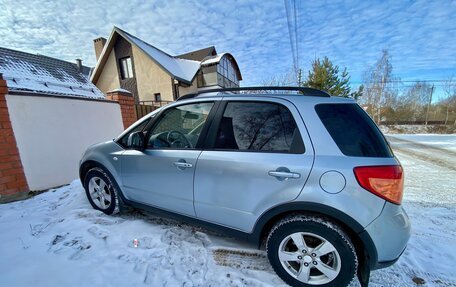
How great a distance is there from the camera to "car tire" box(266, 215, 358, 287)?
1.59 metres

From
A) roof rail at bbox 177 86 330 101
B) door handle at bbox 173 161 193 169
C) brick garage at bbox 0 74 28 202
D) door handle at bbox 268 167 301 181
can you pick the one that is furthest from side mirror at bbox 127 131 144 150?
brick garage at bbox 0 74 28 202

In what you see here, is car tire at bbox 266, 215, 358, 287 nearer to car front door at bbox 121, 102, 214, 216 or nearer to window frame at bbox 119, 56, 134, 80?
car front door at bbox 121, 102, 214, 216

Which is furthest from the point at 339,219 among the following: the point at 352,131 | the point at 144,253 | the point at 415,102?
the point at 415,102

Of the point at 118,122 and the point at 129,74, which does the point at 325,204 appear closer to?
the point at 118,122

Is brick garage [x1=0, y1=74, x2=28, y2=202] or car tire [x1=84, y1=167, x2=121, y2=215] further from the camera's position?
brick garage [x1=0, y1=74, x2=28, y2=202]

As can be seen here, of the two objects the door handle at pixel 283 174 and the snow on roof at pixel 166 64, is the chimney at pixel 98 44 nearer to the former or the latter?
the snow on roof at pixel 166 64

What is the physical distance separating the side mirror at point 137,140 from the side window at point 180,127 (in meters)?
0.09

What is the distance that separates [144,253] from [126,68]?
18473mm

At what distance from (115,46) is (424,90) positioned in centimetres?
3740

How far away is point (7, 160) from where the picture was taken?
3.55 meters

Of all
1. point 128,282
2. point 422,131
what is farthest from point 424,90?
point 128,282

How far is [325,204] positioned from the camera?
5.05 ft

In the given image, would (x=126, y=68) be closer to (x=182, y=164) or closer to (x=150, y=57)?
(x=150, y=57)

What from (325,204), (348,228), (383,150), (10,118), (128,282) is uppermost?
(10,118)
